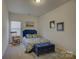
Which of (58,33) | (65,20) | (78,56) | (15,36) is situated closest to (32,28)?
(15,36)

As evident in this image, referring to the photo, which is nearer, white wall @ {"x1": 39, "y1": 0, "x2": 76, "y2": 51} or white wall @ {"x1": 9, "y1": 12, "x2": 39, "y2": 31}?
white wall @ {"x1": 39, "y1": 0, "x2": 76, "y2": 51}

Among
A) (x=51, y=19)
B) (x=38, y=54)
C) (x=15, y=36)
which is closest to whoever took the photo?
(x=38, y=54)

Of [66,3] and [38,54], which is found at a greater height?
[66,3]

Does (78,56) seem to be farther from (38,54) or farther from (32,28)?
(32,28)

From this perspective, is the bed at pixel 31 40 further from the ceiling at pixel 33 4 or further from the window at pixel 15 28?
the ceiling at pixel 33 4

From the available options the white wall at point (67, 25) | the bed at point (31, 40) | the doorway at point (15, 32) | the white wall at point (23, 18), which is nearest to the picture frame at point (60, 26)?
the white wall at point (67, 25)

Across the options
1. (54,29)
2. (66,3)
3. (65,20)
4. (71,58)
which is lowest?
(71,58)

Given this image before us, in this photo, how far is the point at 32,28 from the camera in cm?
795

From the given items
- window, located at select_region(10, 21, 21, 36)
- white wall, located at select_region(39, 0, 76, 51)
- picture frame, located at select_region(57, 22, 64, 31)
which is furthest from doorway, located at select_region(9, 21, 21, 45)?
picture frame, located at select_region(57, 22, 64, 31)

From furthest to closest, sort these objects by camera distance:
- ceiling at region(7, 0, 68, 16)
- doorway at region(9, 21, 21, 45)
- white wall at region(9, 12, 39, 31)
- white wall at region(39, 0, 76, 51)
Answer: white wall at region(9, 12, 39, 31) → doorway at region(9, 21, 21, 45) → ceiling at region(7, 0, 68, 16) → white wall at region(39, 0, 76, 51)

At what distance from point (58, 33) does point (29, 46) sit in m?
2.00

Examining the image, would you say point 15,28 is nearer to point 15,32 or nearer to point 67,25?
point 15,32

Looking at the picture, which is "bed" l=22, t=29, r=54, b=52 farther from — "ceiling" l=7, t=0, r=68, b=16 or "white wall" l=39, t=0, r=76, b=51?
"ceiling" l=7, t=0, r=68, b=16

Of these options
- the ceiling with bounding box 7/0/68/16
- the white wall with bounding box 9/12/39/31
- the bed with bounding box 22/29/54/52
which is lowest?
the bed with bounding box 22/29/54/52
